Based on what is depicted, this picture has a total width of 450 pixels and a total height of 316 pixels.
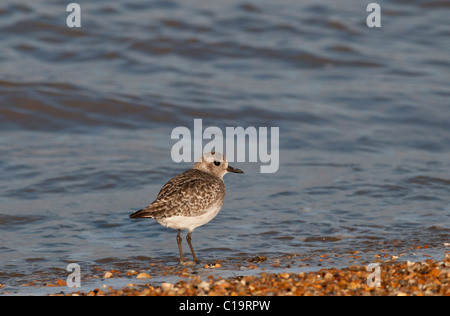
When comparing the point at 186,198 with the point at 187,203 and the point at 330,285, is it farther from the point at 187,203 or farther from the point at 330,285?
the point at 330,285

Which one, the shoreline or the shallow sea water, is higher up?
the shallow sea water

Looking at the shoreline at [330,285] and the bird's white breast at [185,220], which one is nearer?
the shoreline at [330,285]

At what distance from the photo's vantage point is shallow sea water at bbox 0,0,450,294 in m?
9.00

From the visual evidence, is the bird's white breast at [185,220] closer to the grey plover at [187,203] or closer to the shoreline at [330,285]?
the grey plover at [187,203]

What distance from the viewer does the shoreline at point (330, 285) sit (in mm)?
5781

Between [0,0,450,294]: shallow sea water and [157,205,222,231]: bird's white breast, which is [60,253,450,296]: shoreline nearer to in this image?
[0,0,450,294]: shallow sea water

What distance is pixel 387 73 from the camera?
16719 mm

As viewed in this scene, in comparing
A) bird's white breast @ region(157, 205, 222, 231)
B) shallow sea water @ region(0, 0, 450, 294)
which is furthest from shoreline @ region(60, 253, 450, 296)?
bird's white breast @ region(157, 205, 222, 231)

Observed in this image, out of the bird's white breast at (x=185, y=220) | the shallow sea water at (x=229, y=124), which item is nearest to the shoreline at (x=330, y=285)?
the shallow sea water at (x=229, y=124)

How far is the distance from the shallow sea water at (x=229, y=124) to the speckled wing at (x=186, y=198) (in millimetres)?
678

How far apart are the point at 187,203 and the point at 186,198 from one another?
62 millimetres

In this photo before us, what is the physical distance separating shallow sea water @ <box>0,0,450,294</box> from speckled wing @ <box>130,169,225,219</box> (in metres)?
0.68

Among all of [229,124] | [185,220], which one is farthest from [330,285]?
[229,124]
